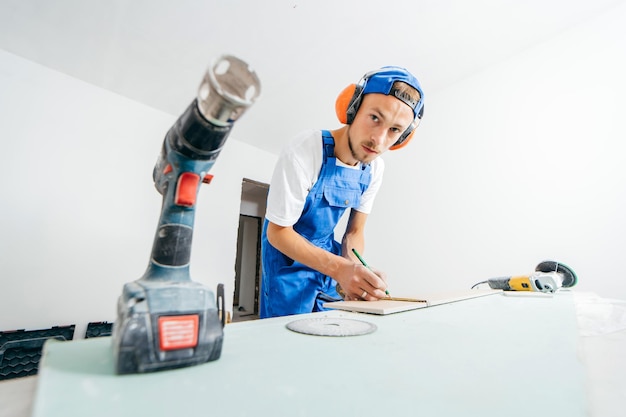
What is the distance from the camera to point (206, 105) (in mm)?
291

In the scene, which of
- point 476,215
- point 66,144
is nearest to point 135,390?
point 476,215

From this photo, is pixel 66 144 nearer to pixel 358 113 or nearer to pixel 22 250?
pixel 22 250

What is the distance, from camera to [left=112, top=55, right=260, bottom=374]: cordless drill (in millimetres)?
284

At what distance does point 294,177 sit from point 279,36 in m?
1.54

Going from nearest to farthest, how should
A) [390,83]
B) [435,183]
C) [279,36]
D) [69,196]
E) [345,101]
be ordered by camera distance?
[390,83] → [345,101] → [279,36] → [69,196] → [435,183]

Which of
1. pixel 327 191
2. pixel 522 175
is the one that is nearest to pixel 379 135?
pixel 327 191

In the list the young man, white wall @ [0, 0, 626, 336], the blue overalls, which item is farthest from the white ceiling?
the blue overalls

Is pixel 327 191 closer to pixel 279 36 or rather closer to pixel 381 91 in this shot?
pixel 381 91

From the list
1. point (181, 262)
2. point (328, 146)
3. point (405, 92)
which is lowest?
point (181, 262)

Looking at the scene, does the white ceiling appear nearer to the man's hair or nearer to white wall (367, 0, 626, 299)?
white wall (367, 0, 626, 299)

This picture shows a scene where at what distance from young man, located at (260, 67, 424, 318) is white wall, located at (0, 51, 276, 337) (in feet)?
6.44

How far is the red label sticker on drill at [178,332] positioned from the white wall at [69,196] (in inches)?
101

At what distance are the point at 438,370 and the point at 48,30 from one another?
2843 mm

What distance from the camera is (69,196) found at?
88.3 inches
